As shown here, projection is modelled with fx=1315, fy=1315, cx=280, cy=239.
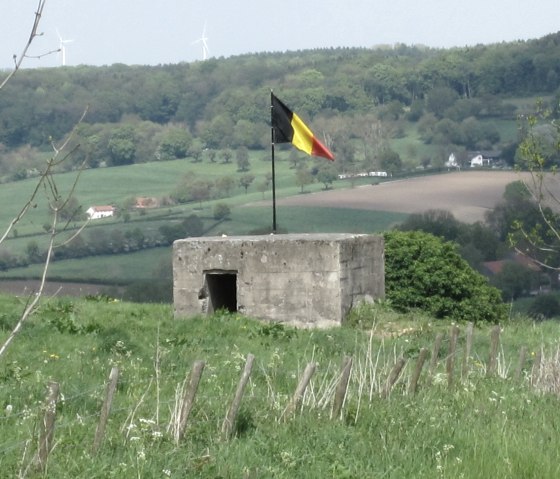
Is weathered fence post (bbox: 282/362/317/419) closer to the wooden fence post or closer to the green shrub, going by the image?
the wooden fence post

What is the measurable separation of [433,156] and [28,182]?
42275 mm

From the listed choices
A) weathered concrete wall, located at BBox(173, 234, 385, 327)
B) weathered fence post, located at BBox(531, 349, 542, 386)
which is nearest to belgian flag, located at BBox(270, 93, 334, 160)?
weathered concrete wall, located at BBox(173, 234, 385, 327)

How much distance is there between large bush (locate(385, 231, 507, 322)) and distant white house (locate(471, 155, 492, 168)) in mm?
97636

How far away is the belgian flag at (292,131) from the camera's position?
25391 millimetres

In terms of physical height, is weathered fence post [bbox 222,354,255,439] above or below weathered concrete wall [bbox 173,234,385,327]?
above

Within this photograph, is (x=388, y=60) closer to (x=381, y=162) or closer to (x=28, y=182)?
(x=381, y=162)

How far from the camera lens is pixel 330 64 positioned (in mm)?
183875

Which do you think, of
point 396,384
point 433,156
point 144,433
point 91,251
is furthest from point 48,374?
point 433,156

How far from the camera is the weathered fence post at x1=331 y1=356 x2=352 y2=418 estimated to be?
35.4ft

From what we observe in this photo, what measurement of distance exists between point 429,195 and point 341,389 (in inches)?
3954

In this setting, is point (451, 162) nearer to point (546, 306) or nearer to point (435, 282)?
point (546, 306)

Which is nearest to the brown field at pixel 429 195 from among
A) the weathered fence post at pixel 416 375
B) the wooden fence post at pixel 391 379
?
the weathered fence post at pixel 416 375

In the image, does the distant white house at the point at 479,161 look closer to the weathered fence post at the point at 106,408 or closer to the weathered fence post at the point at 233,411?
the weathered fence post at the point at 233,411

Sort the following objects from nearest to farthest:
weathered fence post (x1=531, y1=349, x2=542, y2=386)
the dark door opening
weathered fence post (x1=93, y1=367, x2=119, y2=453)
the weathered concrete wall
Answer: weathered fence post (x1=93, y1=367, x2=119, y2=453) < weathered fence post (x1=531, y1=349, x2=542, y2=386) < the weathered concrete wall < the dark door opening
